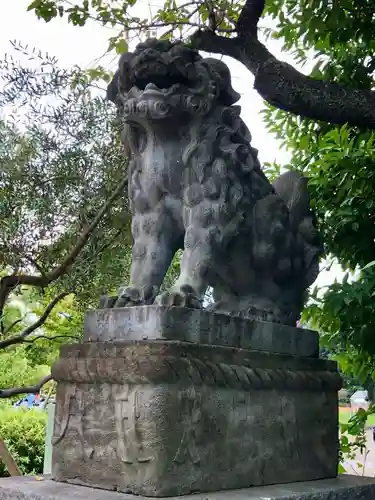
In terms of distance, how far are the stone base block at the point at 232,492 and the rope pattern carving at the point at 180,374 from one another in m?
0.49

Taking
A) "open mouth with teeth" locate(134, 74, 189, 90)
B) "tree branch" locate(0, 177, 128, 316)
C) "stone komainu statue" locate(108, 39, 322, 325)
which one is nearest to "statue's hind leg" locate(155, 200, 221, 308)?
"stone komainu statue" locate(108, 39, 322, 325)

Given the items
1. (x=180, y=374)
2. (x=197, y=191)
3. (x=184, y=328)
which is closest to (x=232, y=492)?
(x=180, y=374)

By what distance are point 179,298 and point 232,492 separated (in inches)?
37.2

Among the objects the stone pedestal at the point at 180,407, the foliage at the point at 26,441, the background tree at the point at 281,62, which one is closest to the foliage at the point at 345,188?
the background tree at the point at 281,62

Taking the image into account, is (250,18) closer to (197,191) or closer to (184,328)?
(197,191)

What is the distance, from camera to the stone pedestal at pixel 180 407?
2918 millimetres

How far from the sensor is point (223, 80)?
12.6 feet

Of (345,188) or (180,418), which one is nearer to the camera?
(180,418)

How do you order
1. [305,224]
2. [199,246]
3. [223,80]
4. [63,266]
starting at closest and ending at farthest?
[199,246] → [223,80] → [305,224] → [63,266]

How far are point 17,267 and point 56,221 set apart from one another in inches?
24.5

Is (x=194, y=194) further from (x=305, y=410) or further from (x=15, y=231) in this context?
(x=15, y=231)

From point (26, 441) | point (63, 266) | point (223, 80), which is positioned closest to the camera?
point (223, 80)

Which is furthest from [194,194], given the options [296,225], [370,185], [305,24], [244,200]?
[305,24]

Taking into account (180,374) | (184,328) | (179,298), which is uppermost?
(179,298)
